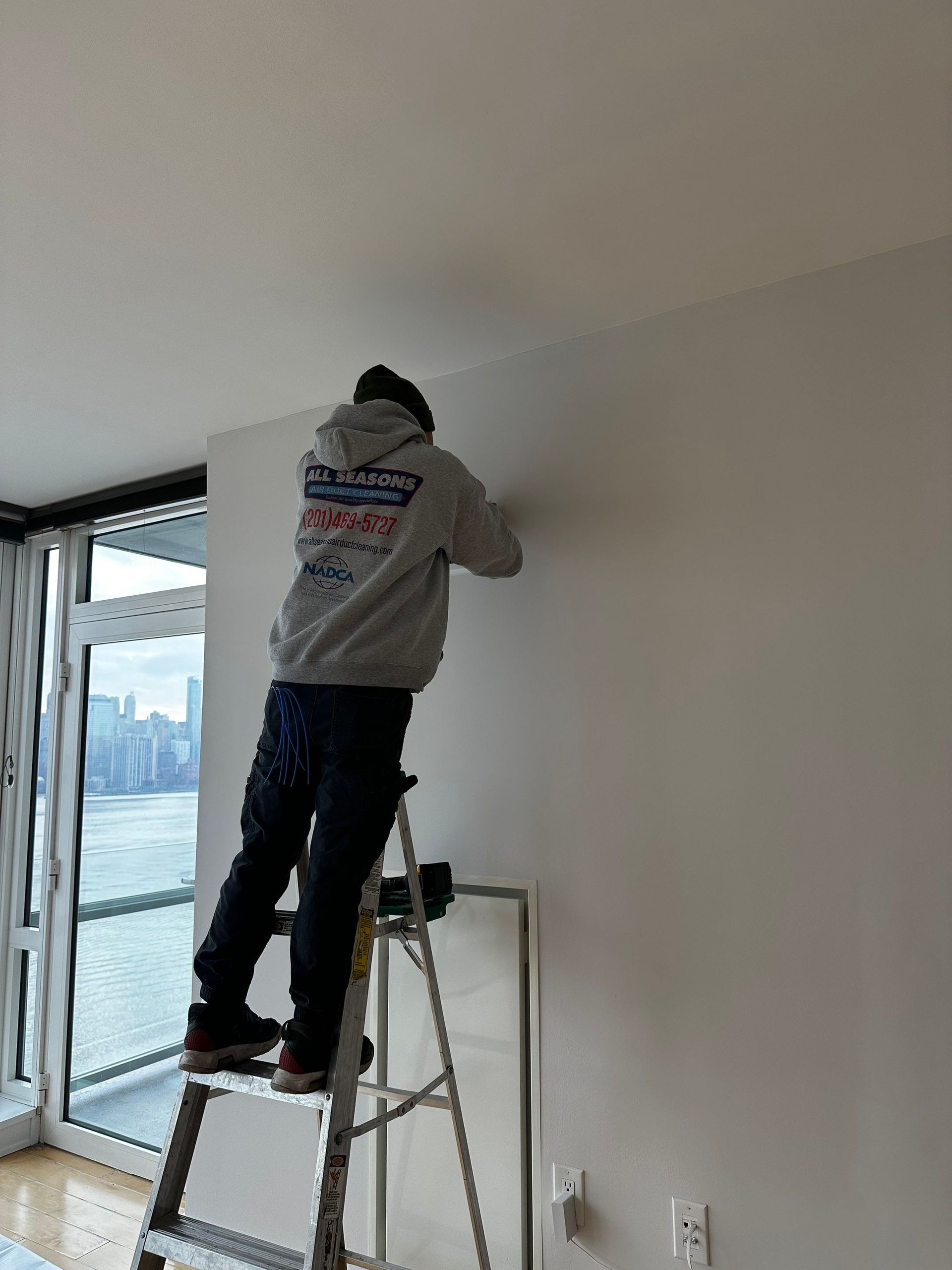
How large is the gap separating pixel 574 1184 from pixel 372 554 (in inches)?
62.5

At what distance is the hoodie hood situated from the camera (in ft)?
6.02

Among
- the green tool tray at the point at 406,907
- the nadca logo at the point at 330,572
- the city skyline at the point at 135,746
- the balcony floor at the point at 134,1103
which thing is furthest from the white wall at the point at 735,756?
the balcony floor at the point at 134,1103

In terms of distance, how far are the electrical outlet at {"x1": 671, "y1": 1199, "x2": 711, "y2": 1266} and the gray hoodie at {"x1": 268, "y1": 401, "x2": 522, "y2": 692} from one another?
1323 mm

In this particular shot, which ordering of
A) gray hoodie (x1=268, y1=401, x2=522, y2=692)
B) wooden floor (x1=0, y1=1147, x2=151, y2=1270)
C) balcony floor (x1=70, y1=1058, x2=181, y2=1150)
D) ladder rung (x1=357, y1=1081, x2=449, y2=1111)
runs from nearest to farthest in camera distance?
gray hoodie (x1=268, y1=401, x2=522, y2=692) → ladder rung (x1=357, y1=1081, x2=449, y2=1111) → wooden floor (x1=0, y1=1147, x2=151, y2=1270) → balcony floor (x1=70, y1=1058, x2=181, y2=1150)

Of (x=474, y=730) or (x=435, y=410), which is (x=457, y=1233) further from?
(x=435, y=410)

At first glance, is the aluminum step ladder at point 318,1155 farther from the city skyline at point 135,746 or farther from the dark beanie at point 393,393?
the city skyline at point 135,746

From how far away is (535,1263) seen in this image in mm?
2119

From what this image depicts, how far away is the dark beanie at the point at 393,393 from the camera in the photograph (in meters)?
2.01

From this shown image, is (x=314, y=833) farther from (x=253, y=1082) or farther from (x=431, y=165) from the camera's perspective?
(x=431, y=165)

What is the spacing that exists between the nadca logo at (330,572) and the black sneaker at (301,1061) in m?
0.83

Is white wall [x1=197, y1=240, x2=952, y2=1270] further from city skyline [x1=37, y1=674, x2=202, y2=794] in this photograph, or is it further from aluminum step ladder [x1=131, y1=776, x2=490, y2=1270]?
city skyline [x1=37, y1=674, x2=202, y2=794]

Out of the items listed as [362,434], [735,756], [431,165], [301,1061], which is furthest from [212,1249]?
[431,165]

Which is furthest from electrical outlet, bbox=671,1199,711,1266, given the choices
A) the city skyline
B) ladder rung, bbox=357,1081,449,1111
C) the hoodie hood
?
the city skyline

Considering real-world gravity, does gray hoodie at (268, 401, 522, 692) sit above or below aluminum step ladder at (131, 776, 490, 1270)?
above
